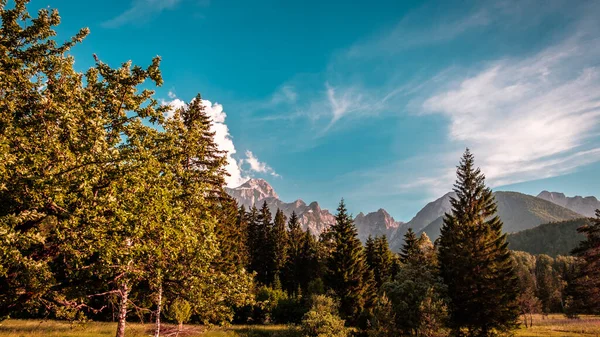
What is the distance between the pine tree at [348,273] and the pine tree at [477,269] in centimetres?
1072

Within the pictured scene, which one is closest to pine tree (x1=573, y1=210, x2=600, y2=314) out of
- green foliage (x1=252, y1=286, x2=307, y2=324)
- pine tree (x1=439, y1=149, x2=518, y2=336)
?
pine tree (x1=439, y1=149, x2=518, y2=336)

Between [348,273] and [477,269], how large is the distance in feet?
50.2

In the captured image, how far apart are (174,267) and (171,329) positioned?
18.3 metres

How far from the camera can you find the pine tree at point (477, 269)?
3191 cm

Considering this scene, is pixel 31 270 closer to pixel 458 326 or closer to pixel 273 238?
pixel 458 326

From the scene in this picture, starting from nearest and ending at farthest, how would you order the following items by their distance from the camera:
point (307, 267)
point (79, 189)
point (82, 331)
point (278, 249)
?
point (79, 189)
point (82, 331)
point (307, 267)
point (278, 249)

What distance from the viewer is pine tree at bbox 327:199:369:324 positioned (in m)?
39.3

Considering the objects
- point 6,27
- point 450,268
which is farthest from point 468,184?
point 6,27

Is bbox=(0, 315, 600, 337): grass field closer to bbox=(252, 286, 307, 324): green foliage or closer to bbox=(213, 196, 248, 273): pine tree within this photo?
bbox=(213, 196, 248, 273): pine tree

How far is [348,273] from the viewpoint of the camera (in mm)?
40594

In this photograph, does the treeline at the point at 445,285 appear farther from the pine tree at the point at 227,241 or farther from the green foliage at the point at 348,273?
the pine tree at the point at 227,241

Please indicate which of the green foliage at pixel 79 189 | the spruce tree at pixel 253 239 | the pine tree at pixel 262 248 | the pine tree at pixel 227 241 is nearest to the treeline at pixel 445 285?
the pine tree at pixel 227 241

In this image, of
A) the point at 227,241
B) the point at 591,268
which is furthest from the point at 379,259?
the point at 591,268

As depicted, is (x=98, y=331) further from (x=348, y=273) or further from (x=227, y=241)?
(x=348, y=273)
